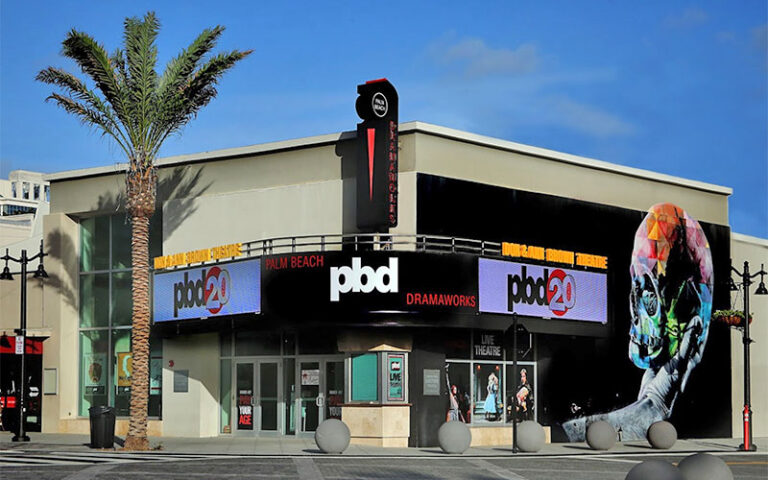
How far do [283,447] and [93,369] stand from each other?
13.9m

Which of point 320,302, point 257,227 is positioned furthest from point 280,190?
point 320,302

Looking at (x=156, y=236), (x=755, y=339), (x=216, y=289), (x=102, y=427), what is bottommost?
(x=102, y=427)

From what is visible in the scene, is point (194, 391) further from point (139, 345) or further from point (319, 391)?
point (139, 345)

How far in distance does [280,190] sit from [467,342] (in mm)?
8258

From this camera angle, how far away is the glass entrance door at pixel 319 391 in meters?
39.4

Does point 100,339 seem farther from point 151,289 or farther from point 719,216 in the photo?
point 719,216

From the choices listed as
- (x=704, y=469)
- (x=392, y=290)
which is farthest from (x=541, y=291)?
(x=704, y=469)

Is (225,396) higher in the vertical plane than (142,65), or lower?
lower

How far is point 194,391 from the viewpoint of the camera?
140 ft

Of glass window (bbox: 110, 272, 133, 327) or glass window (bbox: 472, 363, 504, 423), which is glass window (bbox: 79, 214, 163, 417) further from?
glass window (bbox: 472, 363, 504, 423)

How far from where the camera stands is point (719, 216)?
50.6m

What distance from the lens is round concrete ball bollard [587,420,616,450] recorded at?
36312 mm

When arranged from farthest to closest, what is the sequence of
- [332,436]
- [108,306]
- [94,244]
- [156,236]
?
1. [94,244]
2. [108,306]
3. [156,236]
4. [332,436]

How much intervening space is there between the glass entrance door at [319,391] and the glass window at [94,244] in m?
11.0
